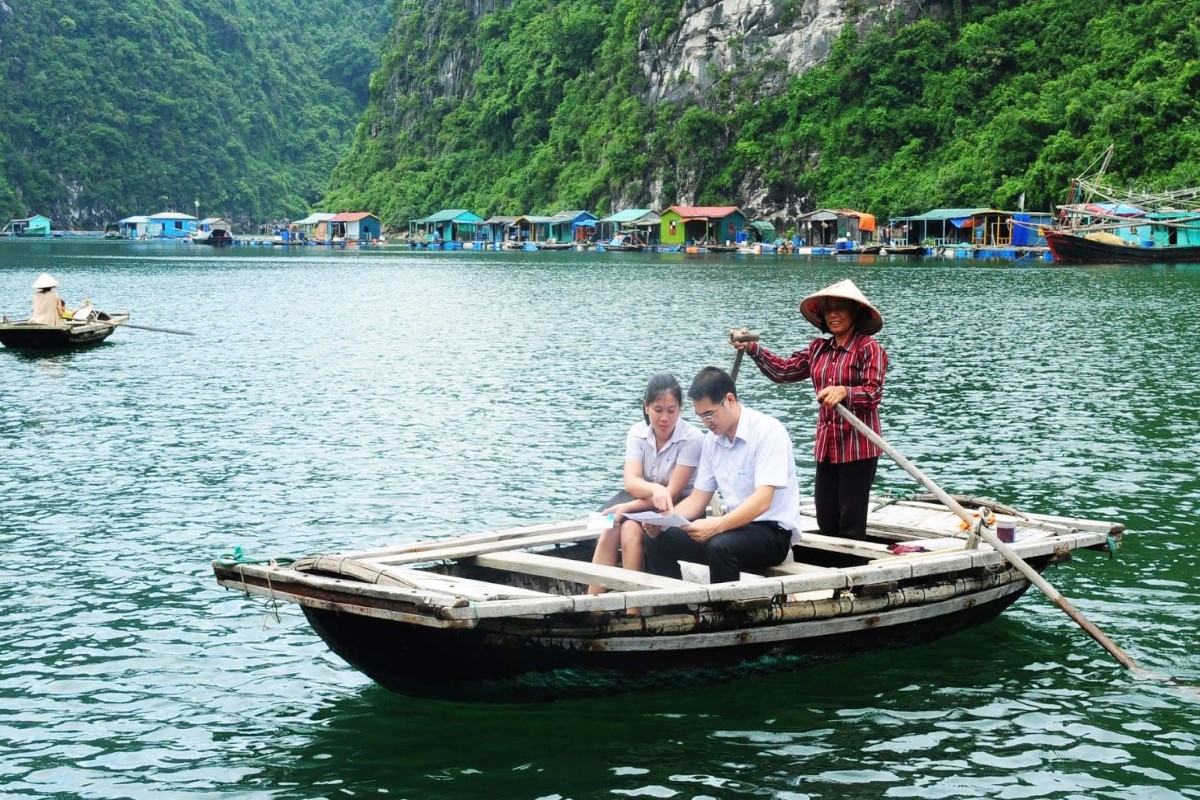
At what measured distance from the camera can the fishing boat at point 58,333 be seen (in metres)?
31.2

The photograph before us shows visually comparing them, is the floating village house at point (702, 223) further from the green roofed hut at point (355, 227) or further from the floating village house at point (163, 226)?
the floating village house at point (163, 226)

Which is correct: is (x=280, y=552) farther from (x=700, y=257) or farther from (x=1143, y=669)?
(x=700, y=257)

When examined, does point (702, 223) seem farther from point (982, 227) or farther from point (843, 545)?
point (843, 545)

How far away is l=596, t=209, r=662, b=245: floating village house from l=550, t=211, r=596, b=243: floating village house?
5.11 feet

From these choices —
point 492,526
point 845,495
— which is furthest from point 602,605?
point 492,526

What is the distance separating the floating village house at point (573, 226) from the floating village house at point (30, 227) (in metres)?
87.8

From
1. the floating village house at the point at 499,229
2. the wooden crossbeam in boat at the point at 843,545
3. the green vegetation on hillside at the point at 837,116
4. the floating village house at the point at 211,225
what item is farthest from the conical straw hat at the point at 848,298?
the floating village house at the point at 211,225

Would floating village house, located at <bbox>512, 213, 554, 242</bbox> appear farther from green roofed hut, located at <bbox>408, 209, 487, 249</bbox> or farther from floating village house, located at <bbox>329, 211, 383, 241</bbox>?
floating village house, located at <bbox>329, 211, 383, 241</bbox>

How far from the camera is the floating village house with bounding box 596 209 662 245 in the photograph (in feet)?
384

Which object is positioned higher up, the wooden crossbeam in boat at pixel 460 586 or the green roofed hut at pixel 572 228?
the green roofed hut at pixel 572 228

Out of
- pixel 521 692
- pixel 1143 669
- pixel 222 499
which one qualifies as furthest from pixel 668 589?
pixel 222 499

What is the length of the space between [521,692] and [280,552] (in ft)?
17.9

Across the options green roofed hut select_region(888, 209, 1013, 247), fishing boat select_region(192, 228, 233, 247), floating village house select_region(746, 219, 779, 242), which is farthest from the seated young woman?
fishing boat select_region(192, 228, 233, 247)

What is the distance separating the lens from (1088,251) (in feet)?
247
